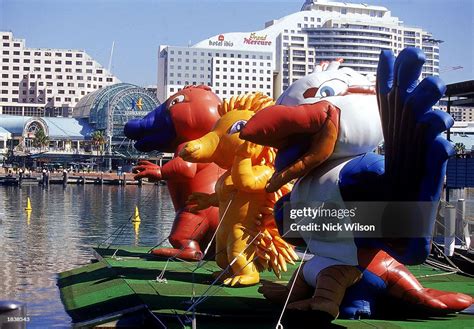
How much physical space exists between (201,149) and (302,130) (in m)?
3.76

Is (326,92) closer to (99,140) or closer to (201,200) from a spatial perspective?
(201,200)

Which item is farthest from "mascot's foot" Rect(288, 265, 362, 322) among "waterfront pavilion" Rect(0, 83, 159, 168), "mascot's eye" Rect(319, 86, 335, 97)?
"waterfront pavilion" Rect(0, 83, 159, 168)

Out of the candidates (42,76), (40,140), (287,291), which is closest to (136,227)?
(287,291)

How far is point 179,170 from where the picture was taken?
17.4 metres

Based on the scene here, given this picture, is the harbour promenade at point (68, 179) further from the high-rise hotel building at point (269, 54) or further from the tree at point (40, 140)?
the high-rise hotel building at point (269, 54)

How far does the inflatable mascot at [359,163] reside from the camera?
10.5 metres

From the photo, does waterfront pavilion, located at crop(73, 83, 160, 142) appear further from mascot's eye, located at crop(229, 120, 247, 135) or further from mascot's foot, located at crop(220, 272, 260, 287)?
mascot's foot, located at crop(220, 272, 260, 287)

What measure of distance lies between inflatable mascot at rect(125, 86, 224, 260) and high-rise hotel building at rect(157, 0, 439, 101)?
120 meters

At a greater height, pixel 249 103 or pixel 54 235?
pixel 249 103

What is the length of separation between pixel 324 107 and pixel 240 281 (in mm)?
3719

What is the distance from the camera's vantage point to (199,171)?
57.8 feet

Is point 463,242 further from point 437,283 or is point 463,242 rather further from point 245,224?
point 245,224

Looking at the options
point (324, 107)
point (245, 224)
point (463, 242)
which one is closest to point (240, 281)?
point (245, 224)

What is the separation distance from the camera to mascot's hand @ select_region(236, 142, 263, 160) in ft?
46.0
